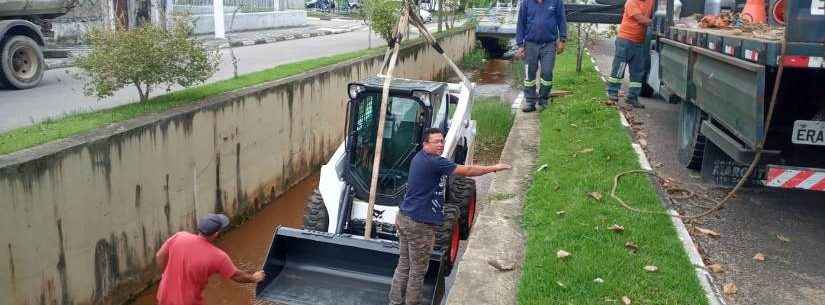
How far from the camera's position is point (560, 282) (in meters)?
4.78

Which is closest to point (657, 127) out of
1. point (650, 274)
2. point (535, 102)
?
point (535, 102)

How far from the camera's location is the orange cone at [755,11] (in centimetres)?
753

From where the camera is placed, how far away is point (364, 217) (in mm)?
6340

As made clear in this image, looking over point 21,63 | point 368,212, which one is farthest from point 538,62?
point 21,63

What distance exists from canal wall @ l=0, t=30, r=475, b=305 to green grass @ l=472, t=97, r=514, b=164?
2.91 meters

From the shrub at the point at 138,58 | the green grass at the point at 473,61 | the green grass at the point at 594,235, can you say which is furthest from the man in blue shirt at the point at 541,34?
the green grass at the point at 473,61

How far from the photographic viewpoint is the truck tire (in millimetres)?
7273

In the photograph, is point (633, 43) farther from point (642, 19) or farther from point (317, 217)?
point (317, 217)

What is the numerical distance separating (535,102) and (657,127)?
2.00 meters

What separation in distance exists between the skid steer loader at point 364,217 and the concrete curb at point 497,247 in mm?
305

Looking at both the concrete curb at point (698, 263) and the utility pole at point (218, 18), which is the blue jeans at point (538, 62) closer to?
the concrete curb at point (698, 263)

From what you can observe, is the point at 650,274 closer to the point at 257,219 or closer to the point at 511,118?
the point at 257,219

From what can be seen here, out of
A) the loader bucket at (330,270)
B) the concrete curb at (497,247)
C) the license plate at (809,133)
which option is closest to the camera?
the concrete curb at (497,247)

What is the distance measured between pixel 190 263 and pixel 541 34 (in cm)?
725
